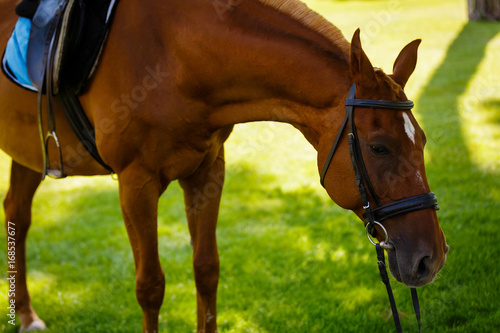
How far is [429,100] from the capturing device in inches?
331

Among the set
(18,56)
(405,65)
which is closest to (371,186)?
(405,65)

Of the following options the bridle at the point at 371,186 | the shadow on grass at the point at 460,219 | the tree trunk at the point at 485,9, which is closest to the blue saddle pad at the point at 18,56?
the bridle at the point at 371,186

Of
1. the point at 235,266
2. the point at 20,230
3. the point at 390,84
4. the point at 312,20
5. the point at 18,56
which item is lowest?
the point at 235,266

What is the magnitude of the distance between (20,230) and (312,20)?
2671mm

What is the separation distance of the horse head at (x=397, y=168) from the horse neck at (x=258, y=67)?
0.46ft

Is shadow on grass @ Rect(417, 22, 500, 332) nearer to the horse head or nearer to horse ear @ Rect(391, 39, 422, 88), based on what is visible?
the horse head

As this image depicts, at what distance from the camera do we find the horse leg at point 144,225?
103 inches

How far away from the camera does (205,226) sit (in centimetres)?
306

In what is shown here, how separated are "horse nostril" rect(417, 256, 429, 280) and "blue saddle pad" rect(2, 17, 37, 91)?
2.15 meters

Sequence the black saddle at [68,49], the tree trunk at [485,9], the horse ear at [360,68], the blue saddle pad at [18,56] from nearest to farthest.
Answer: the horse ear at [360,68], the black saddle at [68,49], the blue saddle pad at [18,56], the tree trunk at [485,9]

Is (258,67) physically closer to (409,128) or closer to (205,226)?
(409,128)

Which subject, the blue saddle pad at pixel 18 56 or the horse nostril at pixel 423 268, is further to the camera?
the blue saddle pad at pixel 18 56

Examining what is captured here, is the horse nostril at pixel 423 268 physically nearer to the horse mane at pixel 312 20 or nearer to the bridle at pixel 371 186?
the bridle at pixel 371 186

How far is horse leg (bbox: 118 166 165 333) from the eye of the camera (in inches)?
103
